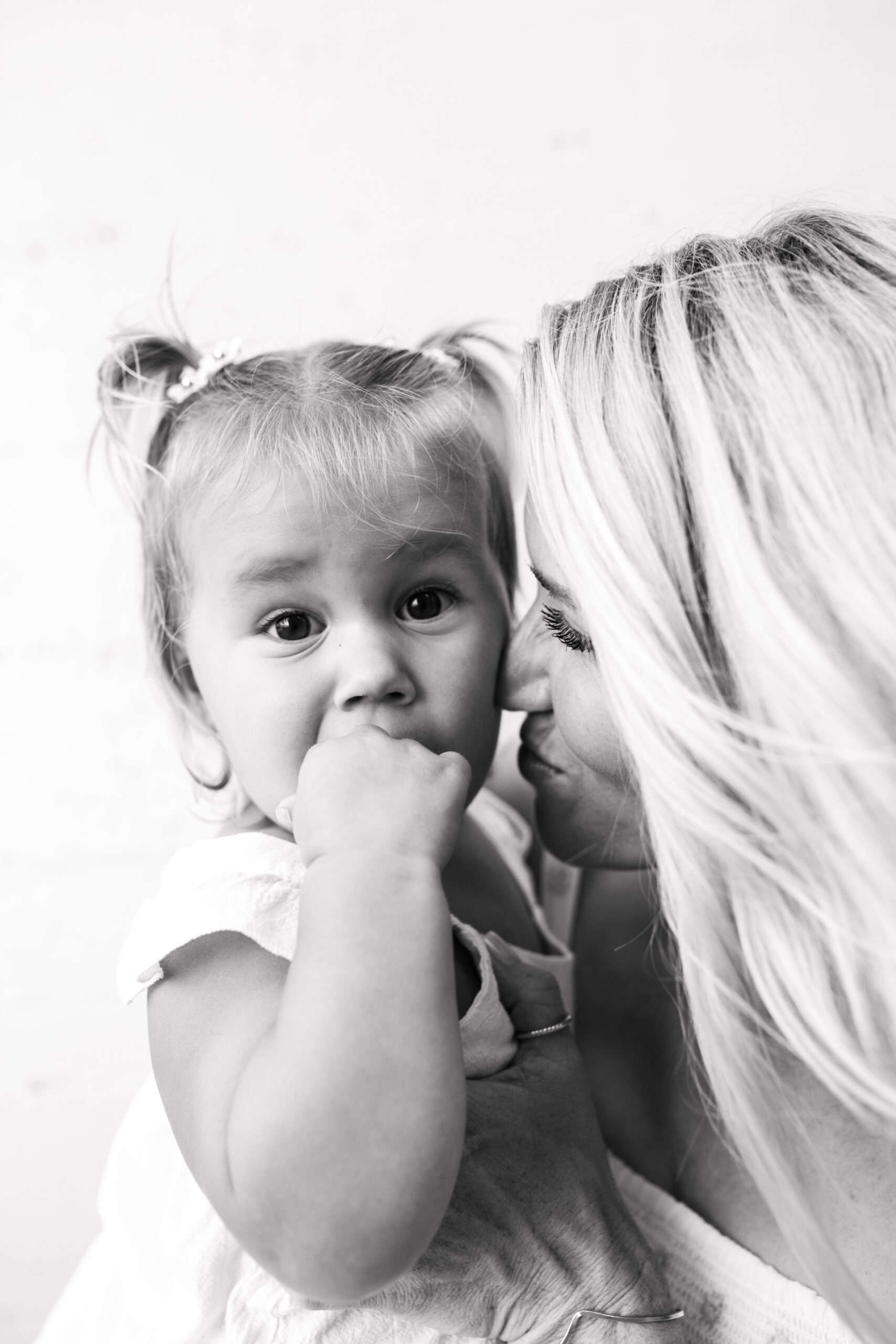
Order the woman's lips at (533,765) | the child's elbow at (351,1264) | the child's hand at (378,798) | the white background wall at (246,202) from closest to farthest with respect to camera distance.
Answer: the child's elbow at (351,1264), the child's hand at (378,798), the woman's lips at (533,765), the white background wall at (246,202)

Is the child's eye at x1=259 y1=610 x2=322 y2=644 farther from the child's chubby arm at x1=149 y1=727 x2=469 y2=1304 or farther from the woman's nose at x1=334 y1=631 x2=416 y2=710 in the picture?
the child's chubby arm at x1=149 y1=727 x2=469 y2=1304

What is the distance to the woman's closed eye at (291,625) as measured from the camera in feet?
3.15

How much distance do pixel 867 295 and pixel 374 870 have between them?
1.86 ft

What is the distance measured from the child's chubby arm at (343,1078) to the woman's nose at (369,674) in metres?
0.17

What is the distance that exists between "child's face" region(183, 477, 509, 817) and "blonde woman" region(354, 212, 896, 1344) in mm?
121

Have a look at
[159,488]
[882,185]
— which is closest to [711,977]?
[159,488]

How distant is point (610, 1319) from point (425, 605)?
648 millimetres

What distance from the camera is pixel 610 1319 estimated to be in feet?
2.72

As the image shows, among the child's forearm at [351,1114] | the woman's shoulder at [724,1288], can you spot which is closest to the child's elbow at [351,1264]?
the child's forearm at [351,1114]

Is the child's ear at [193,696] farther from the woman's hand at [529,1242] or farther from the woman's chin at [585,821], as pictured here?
the woman's hand at [529,1242]

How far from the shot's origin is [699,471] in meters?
0.74

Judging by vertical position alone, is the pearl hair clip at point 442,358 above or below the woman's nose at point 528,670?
above

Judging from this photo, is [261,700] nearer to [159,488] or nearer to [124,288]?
[159,488]

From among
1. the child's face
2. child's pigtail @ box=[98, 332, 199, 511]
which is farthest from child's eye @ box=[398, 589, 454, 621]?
child's pigtail @ box=[98, 332, 199, 511]
